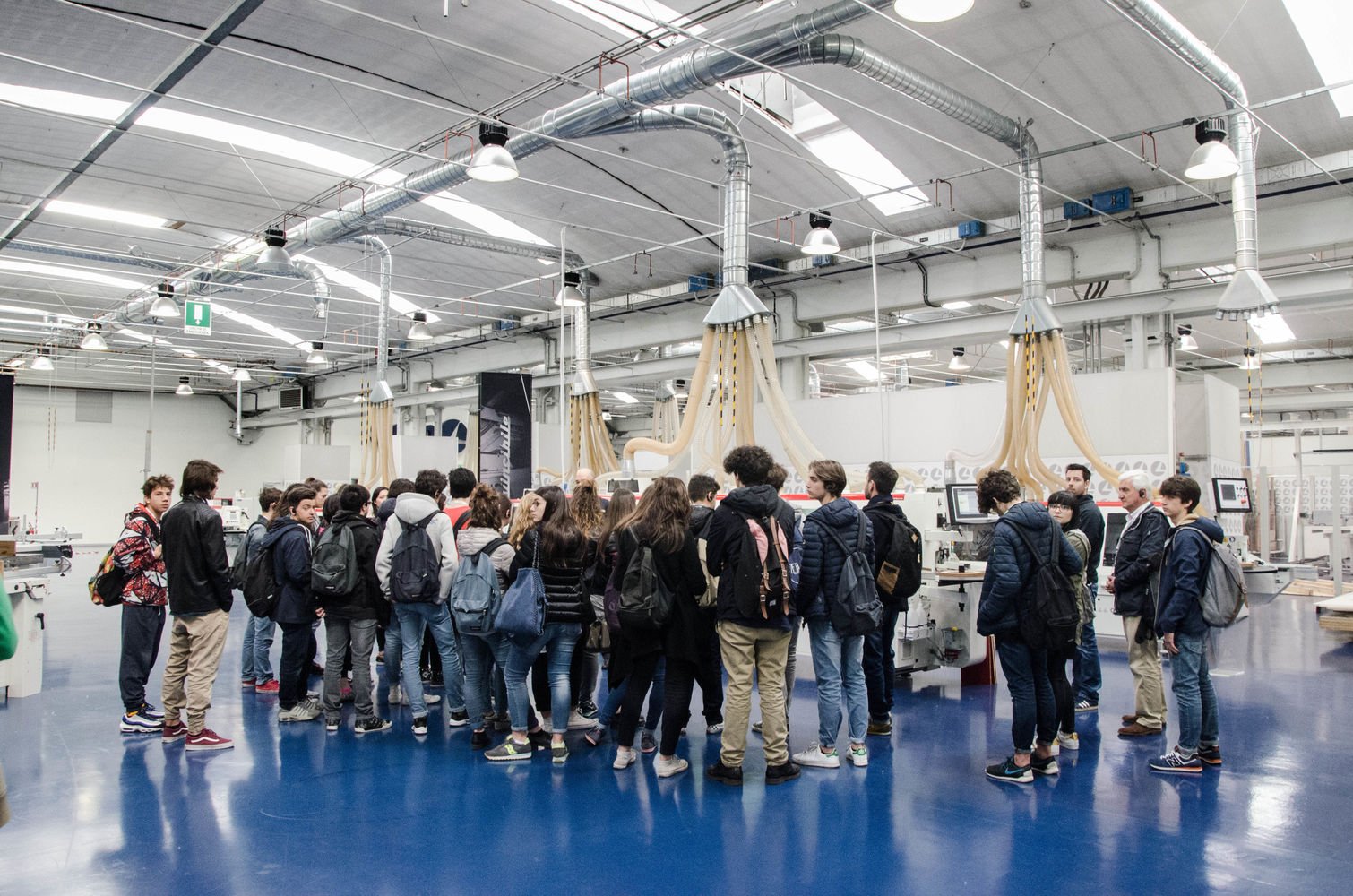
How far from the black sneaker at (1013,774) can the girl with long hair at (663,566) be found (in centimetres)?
138

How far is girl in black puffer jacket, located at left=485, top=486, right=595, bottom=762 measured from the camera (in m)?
4.23

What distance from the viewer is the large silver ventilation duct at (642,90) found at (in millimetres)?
5953

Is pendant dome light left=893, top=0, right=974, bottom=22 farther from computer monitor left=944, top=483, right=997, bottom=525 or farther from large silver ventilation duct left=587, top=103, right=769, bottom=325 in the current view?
computer monitor left=944, top=483, right=997, bottom=525

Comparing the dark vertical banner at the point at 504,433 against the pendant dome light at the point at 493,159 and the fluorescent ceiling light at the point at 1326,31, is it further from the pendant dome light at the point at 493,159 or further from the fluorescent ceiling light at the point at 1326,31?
the fluorescent ceiling light at the point at 1326,31

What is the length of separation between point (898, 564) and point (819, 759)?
1.01m

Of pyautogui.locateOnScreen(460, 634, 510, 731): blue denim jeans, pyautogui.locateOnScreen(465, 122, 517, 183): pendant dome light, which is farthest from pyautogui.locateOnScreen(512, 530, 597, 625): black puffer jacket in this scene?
pyautogui.locateOnScreen(465, 122, 517, 183): pendant dome light

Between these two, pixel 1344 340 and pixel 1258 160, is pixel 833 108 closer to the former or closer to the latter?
pixel 1258 160

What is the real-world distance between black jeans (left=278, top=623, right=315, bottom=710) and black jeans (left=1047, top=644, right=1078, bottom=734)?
374cm

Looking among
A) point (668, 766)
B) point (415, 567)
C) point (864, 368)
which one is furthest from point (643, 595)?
point (864, 368)

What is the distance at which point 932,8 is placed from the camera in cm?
419

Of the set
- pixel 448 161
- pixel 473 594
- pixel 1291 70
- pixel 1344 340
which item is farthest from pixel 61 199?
pixel 1344 340

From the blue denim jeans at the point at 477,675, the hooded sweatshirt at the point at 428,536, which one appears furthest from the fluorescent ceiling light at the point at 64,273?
the blue denim jeans at the point at 477,675

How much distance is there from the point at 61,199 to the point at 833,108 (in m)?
8.39

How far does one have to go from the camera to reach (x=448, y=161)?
8117 millimetres
